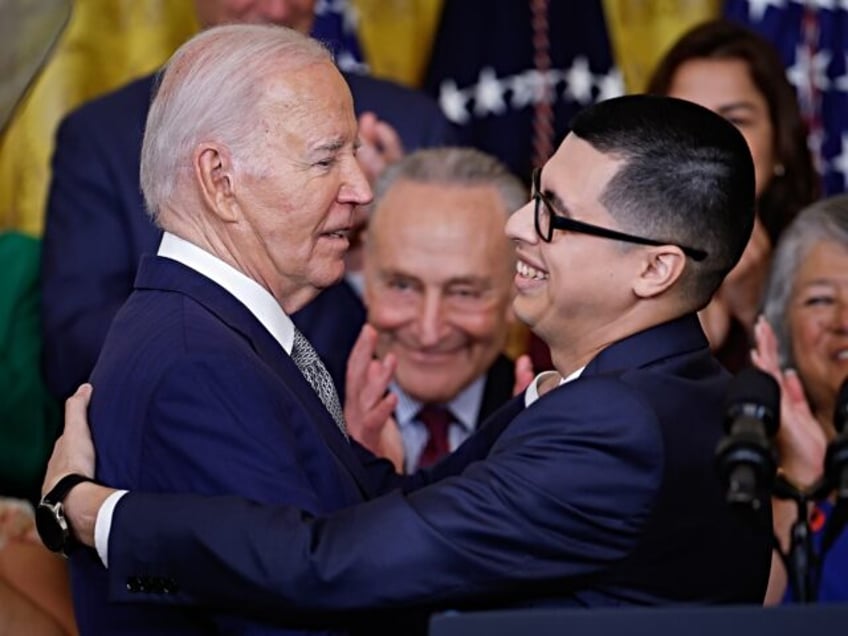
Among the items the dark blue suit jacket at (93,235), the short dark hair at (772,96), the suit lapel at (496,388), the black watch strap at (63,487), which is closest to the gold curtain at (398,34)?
the short dark hair at (772,96)

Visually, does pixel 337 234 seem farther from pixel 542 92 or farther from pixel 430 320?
pixel 542 92

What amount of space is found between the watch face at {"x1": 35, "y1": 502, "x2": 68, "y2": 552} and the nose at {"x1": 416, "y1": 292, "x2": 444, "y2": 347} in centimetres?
162

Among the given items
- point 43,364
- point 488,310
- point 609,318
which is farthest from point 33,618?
point 609,318

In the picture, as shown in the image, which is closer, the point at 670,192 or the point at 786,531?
the point at 670,192

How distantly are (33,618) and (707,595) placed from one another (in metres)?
1.60

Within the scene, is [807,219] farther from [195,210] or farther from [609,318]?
[195,210]

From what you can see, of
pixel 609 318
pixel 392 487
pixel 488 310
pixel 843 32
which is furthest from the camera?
pixel 843 32

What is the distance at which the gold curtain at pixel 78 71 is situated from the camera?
5.62 meters

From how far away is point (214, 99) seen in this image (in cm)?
295

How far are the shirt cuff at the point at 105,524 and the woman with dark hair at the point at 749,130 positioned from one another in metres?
2.23

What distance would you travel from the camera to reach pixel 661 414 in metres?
2.75

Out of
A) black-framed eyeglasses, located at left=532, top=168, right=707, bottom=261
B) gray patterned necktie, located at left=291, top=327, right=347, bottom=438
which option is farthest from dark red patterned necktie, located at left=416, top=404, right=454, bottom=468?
black-framed eyeglasses, located at left=532, top=168, right=707, bottom=261

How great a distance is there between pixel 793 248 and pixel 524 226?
1513 mm

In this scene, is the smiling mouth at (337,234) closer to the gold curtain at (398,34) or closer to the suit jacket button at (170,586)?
the suit jacket button at (170,586)
